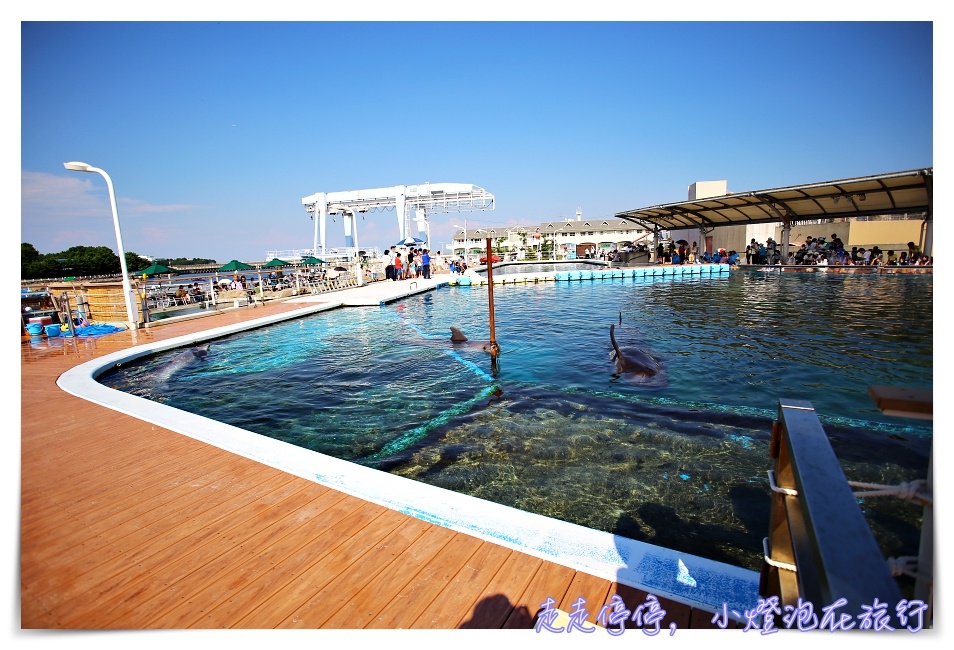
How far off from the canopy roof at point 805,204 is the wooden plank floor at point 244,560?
1940 centimetres

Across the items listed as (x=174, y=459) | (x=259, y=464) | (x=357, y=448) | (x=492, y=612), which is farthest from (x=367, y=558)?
(x=357, y=448)

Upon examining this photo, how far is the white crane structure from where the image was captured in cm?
4316

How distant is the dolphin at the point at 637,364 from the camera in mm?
7779

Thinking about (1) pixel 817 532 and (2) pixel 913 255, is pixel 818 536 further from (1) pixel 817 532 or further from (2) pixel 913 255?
(2) pixel 913 255

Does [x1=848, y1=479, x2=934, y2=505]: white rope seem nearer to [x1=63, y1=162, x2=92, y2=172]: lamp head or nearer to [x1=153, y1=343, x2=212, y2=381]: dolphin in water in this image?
[x1=153, y1=343, x2=212, y2=381]: dolphin in water

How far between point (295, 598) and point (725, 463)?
14.2ft

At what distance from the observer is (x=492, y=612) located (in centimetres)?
210

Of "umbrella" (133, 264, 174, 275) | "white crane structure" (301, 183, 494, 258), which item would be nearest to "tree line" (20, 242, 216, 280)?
"white crane structure" (301, 183, 494, 258)

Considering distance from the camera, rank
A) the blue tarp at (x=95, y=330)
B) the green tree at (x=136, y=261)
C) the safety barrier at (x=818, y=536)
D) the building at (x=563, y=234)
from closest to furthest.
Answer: the safety barrier at (x=818, y=536) → the blue tarp at (x=95, y=330) → the green tree at (x=136, y=261) → the building at (x=563, y=234)

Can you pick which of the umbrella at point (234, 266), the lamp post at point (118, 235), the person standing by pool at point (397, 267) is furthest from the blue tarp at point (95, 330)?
the person standing by pool at point (397, 267)

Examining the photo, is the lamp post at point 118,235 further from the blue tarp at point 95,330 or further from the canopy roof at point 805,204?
the canopy roof at point 805,204

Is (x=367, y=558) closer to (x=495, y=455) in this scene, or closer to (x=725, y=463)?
(x=495, y=455)

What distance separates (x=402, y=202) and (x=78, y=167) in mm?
33688

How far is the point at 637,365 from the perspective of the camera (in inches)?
313
